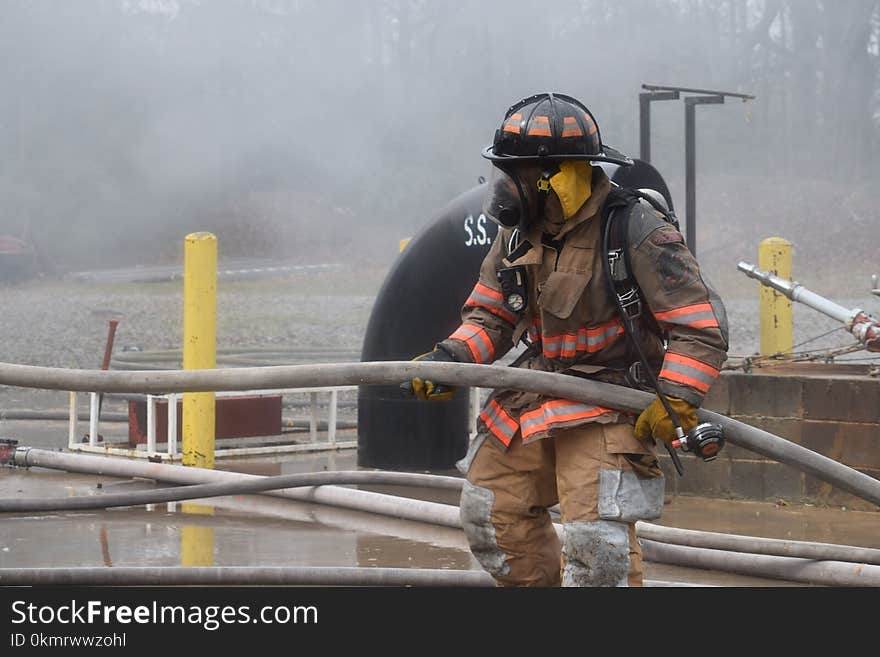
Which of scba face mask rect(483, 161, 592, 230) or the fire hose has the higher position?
scba face mask rect(483, 161, 592, 230)

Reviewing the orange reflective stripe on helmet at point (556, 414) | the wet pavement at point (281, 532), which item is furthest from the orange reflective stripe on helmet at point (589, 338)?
the wet pavement at point (281, 532)

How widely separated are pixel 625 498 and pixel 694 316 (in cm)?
52

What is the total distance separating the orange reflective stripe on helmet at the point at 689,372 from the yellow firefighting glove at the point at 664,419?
5 cm

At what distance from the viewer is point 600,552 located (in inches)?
135

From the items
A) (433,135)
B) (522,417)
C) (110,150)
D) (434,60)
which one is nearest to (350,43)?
(434,60)

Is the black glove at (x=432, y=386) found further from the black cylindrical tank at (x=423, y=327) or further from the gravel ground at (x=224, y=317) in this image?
the gravel ground at (x=224, y=317)

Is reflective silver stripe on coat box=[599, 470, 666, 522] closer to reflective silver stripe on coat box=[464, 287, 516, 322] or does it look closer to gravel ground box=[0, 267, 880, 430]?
reflective silver stripe on coat box=[464, 287, 516, 322]

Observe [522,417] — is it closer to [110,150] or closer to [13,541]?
[13,541]

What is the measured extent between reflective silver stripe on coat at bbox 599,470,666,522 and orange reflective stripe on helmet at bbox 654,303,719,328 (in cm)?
43

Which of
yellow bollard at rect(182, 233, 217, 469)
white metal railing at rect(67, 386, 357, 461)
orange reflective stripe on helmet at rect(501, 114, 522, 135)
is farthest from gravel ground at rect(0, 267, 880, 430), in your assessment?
orange reflective stripe on helmet at rect(501, 114, 522, 135)

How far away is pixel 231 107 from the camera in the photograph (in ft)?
69.7

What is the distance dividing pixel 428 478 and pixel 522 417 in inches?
77.1

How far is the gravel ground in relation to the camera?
53.4 feet

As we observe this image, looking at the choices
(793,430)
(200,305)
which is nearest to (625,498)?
(793,430)
